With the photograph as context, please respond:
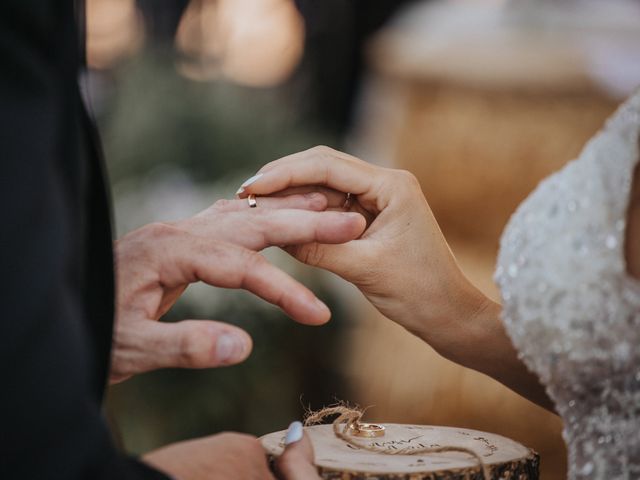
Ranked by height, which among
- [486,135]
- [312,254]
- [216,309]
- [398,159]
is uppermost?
[312,254]

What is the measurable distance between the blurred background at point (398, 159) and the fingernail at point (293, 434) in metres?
1.55

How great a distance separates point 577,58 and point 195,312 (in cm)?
136

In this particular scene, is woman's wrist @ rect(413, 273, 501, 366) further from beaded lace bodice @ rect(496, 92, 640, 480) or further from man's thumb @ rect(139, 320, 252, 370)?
→ man's thumb @ rect(139, 320, 252, 370)

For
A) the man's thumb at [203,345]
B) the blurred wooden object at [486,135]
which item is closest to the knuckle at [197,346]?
the man's thumb at [203,345]

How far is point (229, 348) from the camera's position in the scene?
82 centimetres

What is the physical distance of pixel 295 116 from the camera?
11.4ft

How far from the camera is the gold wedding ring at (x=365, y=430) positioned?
1042mm

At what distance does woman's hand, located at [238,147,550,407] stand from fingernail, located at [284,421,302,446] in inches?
9.8

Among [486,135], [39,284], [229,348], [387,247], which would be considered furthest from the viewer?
[486,135]

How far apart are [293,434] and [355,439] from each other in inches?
4.1

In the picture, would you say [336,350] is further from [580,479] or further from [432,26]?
[580,479]

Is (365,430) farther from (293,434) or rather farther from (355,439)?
(293,434)

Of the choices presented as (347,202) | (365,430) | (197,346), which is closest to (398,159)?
(347,202)

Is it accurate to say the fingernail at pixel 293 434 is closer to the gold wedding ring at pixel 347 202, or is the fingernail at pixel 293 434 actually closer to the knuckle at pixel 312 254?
the knuckle at pixel 312 254
